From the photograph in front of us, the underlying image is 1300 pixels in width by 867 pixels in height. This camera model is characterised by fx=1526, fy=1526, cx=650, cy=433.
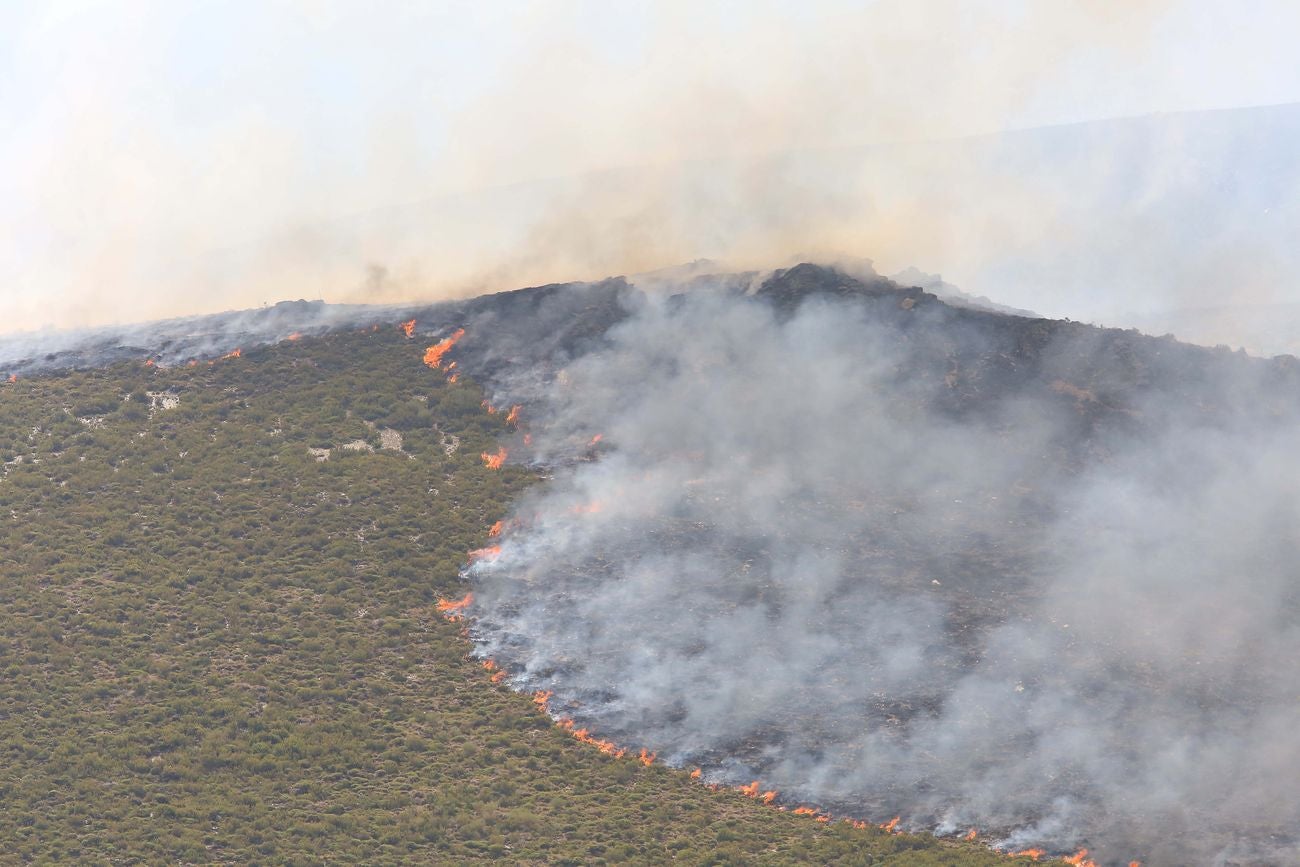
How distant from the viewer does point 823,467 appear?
2741 inches

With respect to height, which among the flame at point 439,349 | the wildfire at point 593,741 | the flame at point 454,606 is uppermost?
the flame at point 439,349

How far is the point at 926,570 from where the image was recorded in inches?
2448

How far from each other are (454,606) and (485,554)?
361cm

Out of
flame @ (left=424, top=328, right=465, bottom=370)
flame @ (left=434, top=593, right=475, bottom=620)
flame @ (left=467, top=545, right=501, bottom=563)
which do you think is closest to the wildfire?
flame @ (left=434, top=593, right=475, bottom=620)

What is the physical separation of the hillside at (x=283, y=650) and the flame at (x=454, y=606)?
0.42m

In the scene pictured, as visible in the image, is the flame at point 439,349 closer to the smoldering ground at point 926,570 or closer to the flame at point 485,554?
the smoldering ground at point 926,570

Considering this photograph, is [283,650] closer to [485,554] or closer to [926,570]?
[485,554]

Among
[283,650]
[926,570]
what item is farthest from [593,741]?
[926,570]

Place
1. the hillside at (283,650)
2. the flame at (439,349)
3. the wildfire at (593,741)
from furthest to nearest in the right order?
1. the flame at (439,349)
2. the wildfire at (593,741)
3. the hillside at (283,650)

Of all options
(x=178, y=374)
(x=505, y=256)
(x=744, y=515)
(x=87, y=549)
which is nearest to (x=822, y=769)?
(x=744, y=515)

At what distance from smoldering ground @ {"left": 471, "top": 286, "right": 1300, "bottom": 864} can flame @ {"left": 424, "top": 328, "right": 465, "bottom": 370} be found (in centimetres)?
477

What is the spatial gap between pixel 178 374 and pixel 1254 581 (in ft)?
175

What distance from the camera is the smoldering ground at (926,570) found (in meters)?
50.7

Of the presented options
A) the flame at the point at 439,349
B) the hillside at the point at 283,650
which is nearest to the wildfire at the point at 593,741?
the hillside at the point at 283,650
